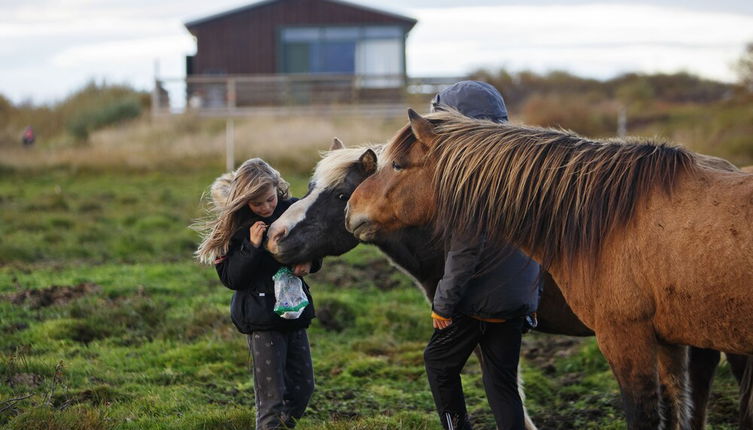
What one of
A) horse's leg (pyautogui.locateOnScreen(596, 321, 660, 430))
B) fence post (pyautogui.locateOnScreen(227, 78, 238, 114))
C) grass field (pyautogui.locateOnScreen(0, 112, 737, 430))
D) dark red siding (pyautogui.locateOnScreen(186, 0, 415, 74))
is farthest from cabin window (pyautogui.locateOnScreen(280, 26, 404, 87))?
horse's leg (pyautogui.locateOnScreen(596, 321, 660, 430))

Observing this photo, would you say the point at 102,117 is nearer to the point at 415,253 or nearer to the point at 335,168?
the point at 335,168

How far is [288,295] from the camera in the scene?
4.59 meters

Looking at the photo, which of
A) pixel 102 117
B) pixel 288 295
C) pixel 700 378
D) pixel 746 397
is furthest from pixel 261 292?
pixel 102 117

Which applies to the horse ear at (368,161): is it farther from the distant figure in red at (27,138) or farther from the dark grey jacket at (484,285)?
the distant figure in red at (27,138)

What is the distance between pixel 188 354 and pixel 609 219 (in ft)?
13.9

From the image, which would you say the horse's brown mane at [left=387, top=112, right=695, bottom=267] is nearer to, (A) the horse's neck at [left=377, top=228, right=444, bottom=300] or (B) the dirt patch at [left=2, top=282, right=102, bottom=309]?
(A) the horse's neck at [left=377, top=228, right=444, bottom=300]

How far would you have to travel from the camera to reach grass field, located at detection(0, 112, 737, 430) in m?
5.27

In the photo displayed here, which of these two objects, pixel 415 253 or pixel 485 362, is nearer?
pixel 485 362

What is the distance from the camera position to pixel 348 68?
32.8 meters

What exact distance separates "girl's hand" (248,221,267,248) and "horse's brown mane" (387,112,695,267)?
43.7 inches

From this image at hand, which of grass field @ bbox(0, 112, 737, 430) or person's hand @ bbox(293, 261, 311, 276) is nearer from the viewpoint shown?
person's hand @ bbox(293, 261, 311, 276)

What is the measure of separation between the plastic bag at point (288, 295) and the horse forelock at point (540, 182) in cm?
106

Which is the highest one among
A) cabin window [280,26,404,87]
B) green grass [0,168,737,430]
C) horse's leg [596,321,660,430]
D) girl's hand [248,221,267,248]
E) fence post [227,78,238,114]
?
cabin window [280,26,404,87]

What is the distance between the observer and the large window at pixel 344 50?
32.7 metres
